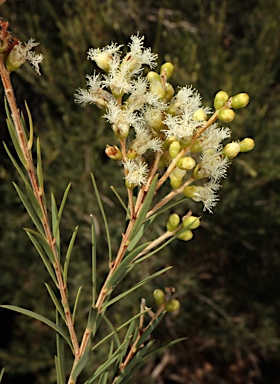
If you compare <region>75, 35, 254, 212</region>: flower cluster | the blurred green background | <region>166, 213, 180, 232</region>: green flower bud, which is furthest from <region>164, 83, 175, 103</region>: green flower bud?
the blurred green background

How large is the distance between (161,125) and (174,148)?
32 mm

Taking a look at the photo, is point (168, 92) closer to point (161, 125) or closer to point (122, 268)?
point (161, 125)

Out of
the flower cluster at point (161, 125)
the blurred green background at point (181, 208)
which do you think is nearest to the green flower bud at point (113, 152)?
the flower cluster at point (161, 125)

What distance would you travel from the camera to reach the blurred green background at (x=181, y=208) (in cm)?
192

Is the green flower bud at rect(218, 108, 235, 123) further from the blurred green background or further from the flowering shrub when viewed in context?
the blurred green background

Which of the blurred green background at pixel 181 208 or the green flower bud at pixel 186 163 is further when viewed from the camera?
the blurred green background at pixel 181 208

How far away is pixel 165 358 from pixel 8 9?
1.49 m

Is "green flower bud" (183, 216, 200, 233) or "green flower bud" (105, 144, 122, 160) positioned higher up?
"green flower bud" (105, 144, 122, 160)

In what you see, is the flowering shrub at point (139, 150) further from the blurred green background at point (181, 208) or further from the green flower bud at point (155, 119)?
the blurred green background at point (181, 208)

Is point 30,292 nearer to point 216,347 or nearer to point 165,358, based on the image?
point 165,358

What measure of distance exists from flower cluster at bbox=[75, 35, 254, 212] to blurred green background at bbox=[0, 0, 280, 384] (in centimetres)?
129

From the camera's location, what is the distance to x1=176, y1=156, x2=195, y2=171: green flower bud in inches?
17.4

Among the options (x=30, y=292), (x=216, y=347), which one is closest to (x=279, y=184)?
(x=216, y=347)

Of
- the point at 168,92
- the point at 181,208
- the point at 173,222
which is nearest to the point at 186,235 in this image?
the point at 173,222
